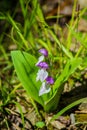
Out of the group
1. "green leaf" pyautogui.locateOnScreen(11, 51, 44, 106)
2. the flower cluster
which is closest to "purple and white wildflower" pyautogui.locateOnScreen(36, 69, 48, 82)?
the flower cluster

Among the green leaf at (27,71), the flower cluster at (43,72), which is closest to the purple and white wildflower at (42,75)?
the flower cluster at (43,72)

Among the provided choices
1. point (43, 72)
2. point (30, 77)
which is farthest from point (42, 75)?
point (30, 77)

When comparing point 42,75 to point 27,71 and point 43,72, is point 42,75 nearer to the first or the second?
point 43,72

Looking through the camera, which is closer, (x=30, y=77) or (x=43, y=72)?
(x=43, y=72)

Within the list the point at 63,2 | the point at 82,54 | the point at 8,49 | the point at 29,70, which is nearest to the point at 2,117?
the point at 29,70

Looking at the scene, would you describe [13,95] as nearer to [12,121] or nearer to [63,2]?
[12,121]

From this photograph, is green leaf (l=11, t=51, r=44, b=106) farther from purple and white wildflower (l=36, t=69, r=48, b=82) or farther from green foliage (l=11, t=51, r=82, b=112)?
purple and white wildflower (l=36, t=69, r=48, b=82)

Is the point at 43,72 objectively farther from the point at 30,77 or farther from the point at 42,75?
the point at 30,77

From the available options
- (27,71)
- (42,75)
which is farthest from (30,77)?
(42,75)
